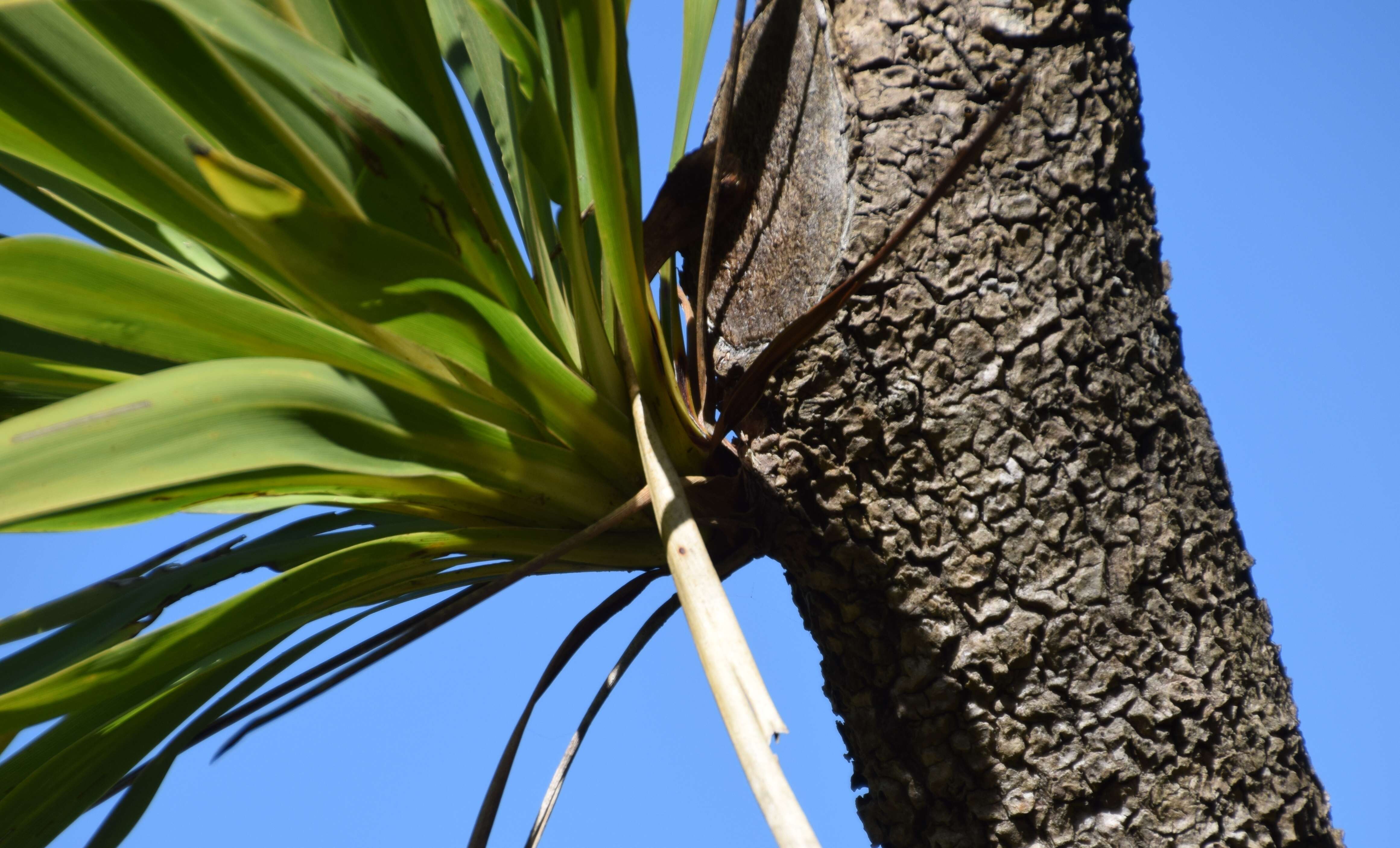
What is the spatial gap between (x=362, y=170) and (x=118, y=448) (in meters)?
0.17

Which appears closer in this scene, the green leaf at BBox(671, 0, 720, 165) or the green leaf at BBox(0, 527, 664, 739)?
the green leaf at BBox(0, 527, 664, 739)

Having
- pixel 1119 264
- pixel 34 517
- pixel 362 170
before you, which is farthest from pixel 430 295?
pixel 1119 264

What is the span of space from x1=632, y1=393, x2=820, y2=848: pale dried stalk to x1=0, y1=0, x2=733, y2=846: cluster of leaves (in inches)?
2.1

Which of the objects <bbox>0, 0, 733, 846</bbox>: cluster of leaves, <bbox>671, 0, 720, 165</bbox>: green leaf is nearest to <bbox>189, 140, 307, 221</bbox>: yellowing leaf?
<bbox>0, 0, 733, 846</bbox>: cluster of leaves

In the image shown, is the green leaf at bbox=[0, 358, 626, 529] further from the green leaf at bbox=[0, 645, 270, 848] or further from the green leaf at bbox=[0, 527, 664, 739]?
the green leaf at bbox=[0, 645, 270, 848]

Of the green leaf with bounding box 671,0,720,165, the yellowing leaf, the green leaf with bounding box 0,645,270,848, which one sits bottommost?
the green leaf with bounding box 0,645,270,848

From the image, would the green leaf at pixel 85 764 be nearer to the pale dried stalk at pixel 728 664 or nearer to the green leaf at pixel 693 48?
the pale dried stalk at pixel 728 664

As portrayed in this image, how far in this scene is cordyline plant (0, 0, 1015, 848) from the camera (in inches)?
14.2

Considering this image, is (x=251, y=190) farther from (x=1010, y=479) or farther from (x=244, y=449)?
(x=1010, y=479)

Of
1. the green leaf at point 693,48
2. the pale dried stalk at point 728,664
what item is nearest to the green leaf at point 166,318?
the pale dried stalk at point 728,664

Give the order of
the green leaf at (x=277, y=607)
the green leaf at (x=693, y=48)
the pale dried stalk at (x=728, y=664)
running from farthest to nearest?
the green leaf at (x=693, y=48) → the green leaf at (x=277, y=607) → the pale dried stalk at (x=728, y=664)

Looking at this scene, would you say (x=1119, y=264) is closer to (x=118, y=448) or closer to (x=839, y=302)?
(x=839, y=302)

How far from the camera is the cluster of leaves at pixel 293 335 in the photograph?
366mm

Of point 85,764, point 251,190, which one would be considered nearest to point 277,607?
point 85,764
